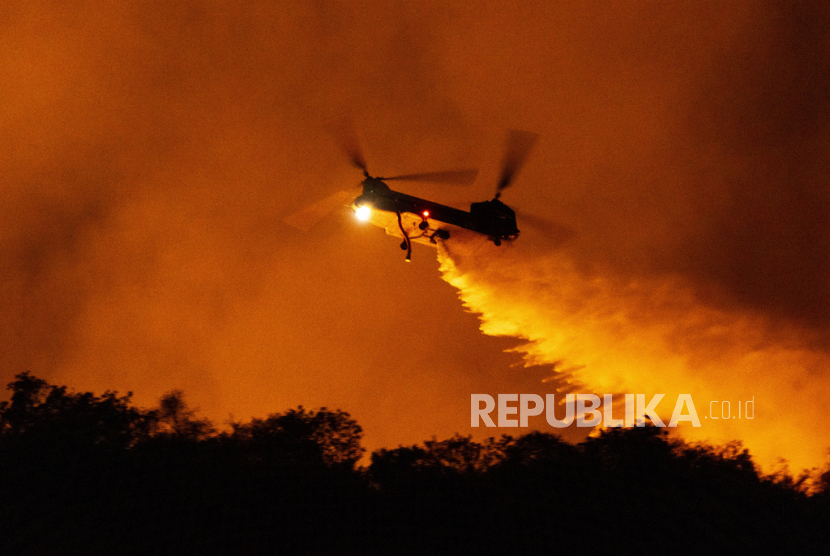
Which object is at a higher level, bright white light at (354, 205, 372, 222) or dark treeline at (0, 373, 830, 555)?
bright white light at (354, 205, 372, 222)

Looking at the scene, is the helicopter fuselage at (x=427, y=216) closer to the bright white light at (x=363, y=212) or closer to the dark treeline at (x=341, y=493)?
the bright white light at (x=363, y=212)

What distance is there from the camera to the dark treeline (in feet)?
56.5

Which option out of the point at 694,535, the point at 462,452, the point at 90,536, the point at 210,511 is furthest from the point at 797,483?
the point at 90,536

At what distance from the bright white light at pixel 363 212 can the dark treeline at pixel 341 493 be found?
28.6 feet

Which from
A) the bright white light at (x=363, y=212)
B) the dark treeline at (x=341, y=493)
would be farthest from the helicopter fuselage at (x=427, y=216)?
the dark treeline at (x=341, y=493)

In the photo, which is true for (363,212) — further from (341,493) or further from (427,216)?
(341,493)

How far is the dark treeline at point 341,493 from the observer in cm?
1723

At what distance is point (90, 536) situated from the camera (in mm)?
15930

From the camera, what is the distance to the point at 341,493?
64.1 ft

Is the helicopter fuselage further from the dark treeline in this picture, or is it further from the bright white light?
the dark treeline

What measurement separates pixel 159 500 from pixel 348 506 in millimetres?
6113

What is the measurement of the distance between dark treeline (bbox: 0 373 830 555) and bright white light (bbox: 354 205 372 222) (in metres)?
8.72

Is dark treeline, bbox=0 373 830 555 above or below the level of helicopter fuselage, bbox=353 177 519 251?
below

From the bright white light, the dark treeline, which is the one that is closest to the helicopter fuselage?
the bright white light
